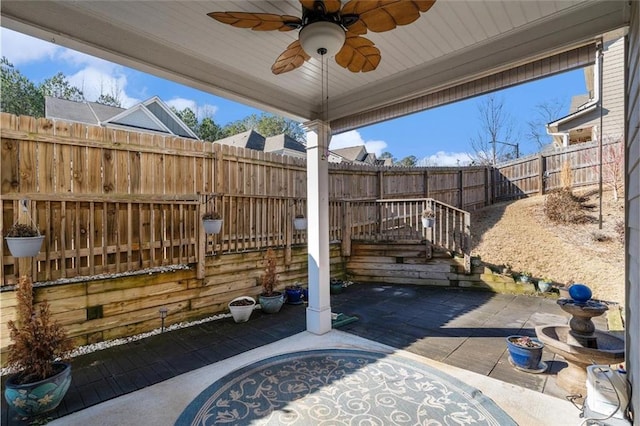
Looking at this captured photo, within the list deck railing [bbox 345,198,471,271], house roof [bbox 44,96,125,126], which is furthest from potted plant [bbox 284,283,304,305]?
house roof [bbox 44,96,125,126]

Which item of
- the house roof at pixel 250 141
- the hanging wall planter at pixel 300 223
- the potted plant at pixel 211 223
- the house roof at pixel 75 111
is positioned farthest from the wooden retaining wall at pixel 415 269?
the house roof at pixel 75 111

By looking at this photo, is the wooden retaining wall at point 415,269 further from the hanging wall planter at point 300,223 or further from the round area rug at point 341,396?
the round area rug at point 341,396

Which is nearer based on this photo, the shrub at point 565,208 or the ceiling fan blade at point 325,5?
the ceiling fan blade at point 325,5

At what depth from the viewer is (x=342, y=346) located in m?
3.44

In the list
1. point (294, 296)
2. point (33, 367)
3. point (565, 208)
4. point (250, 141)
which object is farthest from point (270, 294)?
point (250, 141)

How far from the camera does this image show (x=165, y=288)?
3979 millimetres

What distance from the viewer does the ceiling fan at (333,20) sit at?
178 cm

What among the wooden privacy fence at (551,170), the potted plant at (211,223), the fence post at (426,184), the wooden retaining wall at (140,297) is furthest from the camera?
the fence post at (426,184)

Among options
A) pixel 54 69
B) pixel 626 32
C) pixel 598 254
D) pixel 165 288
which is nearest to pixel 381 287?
pixel 165 288

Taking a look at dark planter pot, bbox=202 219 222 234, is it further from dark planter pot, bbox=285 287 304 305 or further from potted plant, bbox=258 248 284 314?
dark planter pot, bbox=285 287 304 305

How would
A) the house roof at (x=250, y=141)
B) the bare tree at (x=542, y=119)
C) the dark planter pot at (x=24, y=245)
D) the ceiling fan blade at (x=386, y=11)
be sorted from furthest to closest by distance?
1. the bare tree at (x=542, y=119)
2. the house roof at (x=250, y=141)
3. the dark planter pot at (x=24, y=245)
4. the ceiling fan blade at (x=386, y=11)

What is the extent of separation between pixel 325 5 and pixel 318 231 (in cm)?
252

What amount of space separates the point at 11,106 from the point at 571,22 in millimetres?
19115

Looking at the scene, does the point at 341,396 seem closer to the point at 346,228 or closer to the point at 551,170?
the point at 346,228
